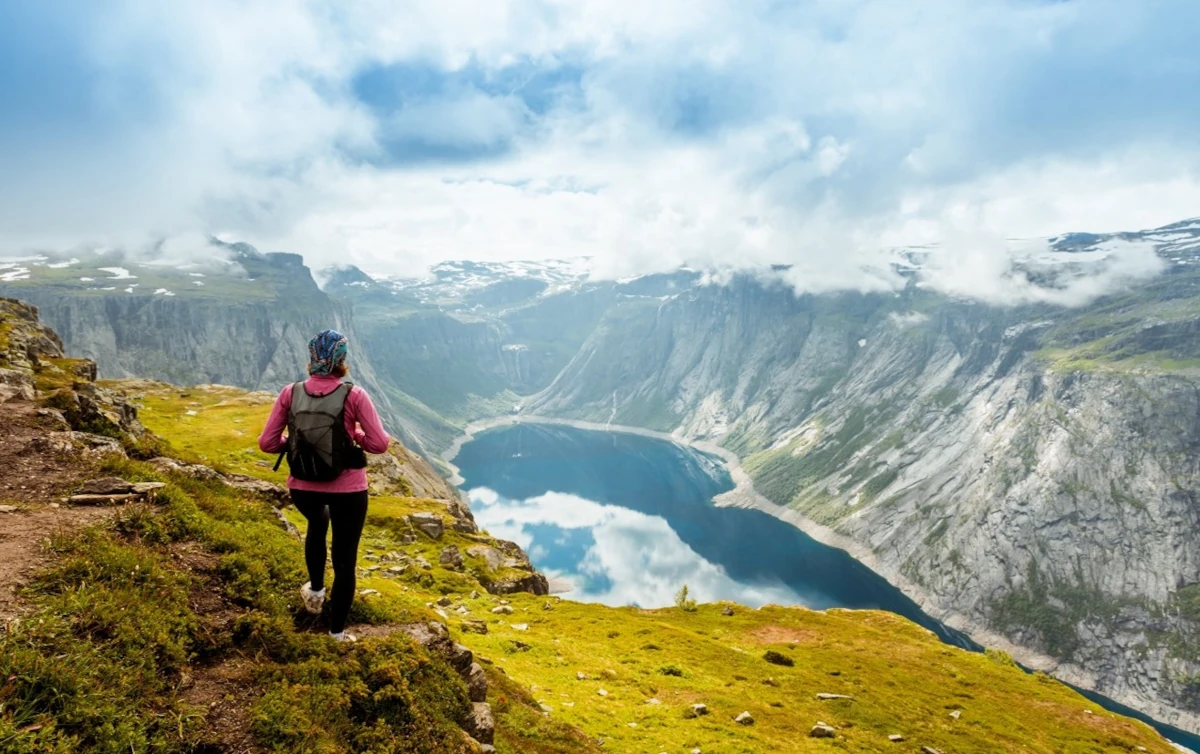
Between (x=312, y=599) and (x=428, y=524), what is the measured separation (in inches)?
1671

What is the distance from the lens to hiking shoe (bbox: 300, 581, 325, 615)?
1245 centimetres

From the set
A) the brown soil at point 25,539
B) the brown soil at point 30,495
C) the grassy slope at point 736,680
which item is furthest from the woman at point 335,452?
the brown soil at point 30,495

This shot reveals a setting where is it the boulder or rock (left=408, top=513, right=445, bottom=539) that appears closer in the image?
the boulder

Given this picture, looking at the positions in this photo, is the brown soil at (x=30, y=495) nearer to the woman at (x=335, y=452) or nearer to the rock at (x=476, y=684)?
the woman at (x=335, y=452)

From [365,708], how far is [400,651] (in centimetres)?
154

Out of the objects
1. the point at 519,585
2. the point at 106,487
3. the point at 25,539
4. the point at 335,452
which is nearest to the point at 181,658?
the point at 335,452

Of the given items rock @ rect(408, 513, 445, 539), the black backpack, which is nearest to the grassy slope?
rock @ rect(408, 513, 445, 539)

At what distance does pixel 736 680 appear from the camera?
32.8 meters

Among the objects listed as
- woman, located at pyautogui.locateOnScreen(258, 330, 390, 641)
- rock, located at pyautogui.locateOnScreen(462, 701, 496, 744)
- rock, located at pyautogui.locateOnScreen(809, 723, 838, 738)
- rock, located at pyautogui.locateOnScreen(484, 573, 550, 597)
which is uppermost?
woman, located at pyautogui.locateOnScreen(258, 330, 390, 641)

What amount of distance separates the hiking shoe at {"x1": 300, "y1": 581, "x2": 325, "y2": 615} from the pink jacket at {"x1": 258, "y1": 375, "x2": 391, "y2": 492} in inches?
109

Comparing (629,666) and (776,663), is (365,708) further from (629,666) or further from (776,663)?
(776,663)

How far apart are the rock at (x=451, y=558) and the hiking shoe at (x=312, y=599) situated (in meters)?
35.2

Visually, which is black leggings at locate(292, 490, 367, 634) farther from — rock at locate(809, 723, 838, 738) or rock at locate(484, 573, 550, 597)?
rock at locate(484, 573, 550, 597)

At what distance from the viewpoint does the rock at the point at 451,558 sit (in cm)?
4625
